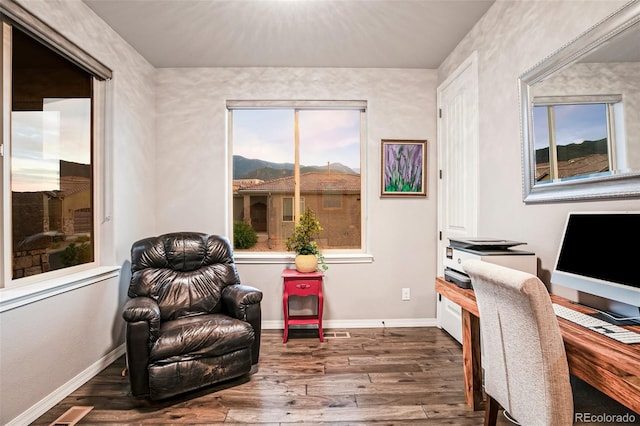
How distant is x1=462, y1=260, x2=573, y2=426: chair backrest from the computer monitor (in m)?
0.41

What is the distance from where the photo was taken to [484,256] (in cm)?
185

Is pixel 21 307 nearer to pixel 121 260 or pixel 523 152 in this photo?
pixel 121 260

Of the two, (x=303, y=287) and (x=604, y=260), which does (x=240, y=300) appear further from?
(x=604, y=260)

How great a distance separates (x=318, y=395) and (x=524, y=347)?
1.40 meters

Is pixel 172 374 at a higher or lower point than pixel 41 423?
higher

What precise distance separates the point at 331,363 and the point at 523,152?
2.07 metres

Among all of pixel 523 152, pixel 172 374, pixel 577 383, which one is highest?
pixel 523 152

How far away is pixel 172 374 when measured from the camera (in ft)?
6.72

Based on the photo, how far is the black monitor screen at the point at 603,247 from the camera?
4.20 ft

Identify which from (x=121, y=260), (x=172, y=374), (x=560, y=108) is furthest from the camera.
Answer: (x=121, y=260)

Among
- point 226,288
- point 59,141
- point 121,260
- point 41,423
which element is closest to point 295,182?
point 226,288

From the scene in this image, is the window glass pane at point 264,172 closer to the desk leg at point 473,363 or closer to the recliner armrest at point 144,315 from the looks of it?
the recliner armrest at point 144,315

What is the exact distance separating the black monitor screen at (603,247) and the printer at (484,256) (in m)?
0.23

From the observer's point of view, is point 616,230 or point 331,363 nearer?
point 616,230
